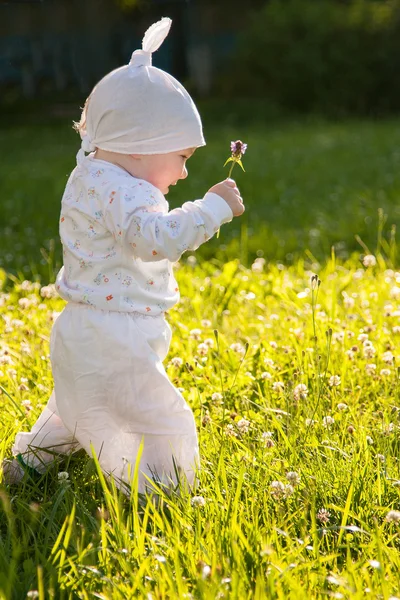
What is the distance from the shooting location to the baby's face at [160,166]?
292 centimetres

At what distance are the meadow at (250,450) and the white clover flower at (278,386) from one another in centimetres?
2

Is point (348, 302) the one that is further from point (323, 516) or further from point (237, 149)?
point (323, 516)

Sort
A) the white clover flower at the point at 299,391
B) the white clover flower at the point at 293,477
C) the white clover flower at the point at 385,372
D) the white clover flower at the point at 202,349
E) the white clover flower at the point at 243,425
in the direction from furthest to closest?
the white clover flower at the point at 202,349, the white clover flower at the point at 385,372, the white clover flower at the point at 299,391, the white clover flower at the point at 243,425, the white clover flower at the point at 293,477

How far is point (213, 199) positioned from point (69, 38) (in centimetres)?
2349

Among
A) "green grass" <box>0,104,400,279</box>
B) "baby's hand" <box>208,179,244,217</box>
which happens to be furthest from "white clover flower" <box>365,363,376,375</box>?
"green grass" <box>0,104,400,279</box>

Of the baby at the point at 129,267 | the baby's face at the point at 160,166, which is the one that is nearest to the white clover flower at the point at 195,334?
the baby at the point at 129,267

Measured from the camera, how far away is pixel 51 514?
2713mm

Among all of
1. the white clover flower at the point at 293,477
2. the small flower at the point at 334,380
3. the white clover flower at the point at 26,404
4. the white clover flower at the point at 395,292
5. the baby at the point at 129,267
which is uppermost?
the baby at the point at 129,267

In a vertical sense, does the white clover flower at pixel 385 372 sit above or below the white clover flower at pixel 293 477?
below

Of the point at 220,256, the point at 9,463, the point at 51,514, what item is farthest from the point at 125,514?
the point at 220,256

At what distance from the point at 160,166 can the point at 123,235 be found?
0.31 m

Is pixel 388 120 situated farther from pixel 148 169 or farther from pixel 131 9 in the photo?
pixel 148 169

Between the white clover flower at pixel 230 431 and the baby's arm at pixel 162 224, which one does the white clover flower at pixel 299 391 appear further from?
the baby's arm at pixel 162 224

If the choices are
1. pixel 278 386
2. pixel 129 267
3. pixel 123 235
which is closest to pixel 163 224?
pixel 123 235
